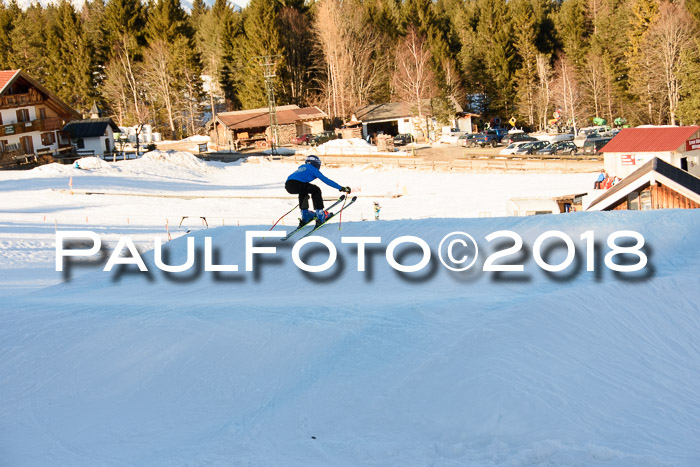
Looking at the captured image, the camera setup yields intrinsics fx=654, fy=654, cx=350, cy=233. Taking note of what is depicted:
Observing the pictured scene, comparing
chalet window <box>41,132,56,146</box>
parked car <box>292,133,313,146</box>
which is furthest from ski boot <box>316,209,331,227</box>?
parked car <box>292,133,313,146</box>

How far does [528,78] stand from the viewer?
65.6 metres

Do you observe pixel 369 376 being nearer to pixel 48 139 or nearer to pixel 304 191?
pixel 304 191

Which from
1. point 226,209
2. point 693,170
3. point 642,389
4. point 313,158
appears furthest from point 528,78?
point 642,389

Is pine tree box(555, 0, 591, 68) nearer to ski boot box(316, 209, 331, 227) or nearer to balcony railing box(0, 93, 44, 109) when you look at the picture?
balcony railing box(0, 93, 44, 109)

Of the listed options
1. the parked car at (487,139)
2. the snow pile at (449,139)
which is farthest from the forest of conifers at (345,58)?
the parked car at (487,139)

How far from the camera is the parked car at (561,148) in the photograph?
4300 cm

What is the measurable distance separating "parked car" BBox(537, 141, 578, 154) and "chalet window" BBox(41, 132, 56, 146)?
34.0 m

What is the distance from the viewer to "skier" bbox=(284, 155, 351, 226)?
1076cm

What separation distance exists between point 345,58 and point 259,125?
13.0 m

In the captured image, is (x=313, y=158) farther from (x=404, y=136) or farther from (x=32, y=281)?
(x=404, y=136)

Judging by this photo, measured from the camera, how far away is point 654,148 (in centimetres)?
2853

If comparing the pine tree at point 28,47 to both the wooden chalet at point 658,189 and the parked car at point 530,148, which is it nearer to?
the parked car at point 530,148

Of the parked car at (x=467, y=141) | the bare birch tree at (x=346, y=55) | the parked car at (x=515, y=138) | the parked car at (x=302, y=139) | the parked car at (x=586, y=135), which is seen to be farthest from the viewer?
the bare birch tree at (x=346, y=55)

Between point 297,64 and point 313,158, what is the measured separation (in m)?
64.5
